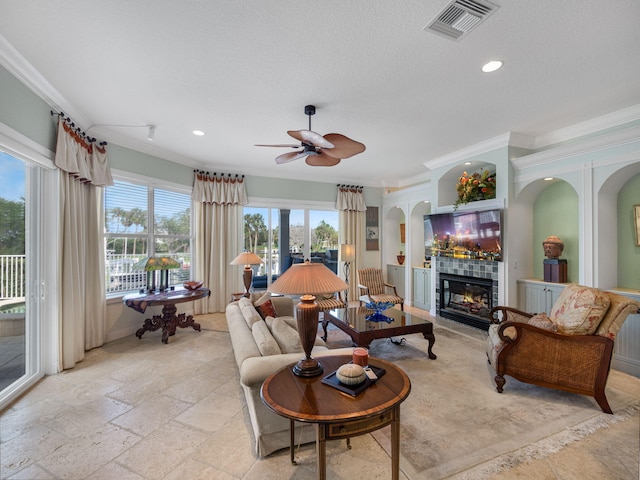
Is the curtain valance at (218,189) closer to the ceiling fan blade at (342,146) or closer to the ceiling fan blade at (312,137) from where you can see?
the ceiling fan blade at (342,146)

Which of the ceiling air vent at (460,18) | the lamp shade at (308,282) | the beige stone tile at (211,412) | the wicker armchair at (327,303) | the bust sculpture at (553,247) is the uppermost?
the ceiling air vent at (460,18)

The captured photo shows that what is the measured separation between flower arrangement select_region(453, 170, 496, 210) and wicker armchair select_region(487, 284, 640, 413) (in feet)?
7.14

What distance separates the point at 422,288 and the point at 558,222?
2.54 meters

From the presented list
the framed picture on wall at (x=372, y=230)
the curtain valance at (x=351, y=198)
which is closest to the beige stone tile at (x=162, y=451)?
the curtain valance at (x=351, y=198)

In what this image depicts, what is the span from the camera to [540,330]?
2.54 m

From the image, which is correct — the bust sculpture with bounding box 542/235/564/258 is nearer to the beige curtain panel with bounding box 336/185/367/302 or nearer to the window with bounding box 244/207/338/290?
the beige curtain panel with bounding box 336/185/367/302

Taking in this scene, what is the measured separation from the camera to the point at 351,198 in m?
6.66

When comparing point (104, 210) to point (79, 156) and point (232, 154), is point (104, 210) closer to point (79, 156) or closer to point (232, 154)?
point (79, 156)

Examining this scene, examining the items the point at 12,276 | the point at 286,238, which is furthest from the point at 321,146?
the point at 286,238

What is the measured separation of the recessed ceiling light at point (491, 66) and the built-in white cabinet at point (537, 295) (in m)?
2.84

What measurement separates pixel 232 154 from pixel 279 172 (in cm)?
125

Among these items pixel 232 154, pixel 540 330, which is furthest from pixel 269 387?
pixel 232 154

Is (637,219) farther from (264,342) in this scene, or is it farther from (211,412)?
(211,412)

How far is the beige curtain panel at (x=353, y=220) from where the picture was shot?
21.7 ft
